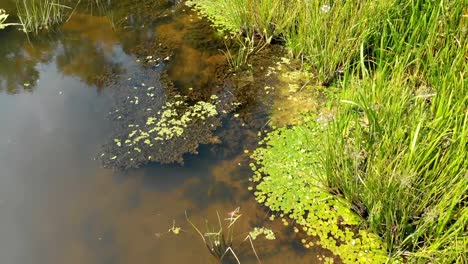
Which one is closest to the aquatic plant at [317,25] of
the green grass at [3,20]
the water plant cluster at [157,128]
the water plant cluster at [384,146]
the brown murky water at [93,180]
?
the water plant cluster at [384,146]

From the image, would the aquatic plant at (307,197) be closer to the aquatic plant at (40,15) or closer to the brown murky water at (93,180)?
the brown murky water at (93,180)

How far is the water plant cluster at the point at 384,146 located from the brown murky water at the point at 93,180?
25 cm

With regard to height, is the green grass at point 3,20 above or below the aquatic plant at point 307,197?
above

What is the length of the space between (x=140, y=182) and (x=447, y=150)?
1701mm

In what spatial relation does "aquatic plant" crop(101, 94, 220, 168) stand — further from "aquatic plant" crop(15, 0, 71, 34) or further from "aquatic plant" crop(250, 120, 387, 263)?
"aquatic plant" crop(15, 0, 71, 34)

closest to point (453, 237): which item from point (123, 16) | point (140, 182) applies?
point (140, 182)

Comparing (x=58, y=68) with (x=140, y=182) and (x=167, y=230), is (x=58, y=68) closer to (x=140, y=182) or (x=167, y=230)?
(x=140, y=182)

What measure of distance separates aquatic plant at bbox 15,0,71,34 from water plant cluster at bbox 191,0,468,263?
2345mm

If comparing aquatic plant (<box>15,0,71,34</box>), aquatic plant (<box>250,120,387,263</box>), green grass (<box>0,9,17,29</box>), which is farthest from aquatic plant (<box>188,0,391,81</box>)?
green grass (<box>0,9,17,29</box>)

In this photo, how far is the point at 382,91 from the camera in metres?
2.46

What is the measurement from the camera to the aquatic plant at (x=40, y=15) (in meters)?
→ 3.97

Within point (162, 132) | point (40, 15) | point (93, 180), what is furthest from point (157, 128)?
point (40, 15)

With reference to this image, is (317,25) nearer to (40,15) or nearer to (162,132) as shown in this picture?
(162,132)

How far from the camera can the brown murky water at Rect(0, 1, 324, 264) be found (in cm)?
231
